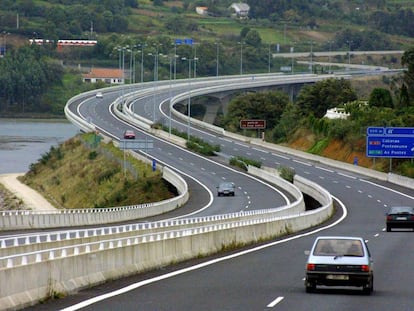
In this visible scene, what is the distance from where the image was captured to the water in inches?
5694

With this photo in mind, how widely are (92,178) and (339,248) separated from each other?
8758 centimetres

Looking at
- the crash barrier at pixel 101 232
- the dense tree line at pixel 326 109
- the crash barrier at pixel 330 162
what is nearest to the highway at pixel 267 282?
the crash barrier at pixel 101 232

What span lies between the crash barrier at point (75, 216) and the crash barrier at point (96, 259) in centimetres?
1659

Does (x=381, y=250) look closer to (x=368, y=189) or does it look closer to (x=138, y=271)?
(x=138, y=271)

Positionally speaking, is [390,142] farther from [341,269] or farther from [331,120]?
[341,269]

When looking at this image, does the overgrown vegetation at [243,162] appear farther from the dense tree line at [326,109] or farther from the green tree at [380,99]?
the green tree at [380,99]

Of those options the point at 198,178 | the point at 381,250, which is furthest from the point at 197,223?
the point at 198,178

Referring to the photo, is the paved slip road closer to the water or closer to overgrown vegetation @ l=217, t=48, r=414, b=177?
the water

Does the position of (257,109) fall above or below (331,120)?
below

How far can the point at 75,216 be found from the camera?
6128 cm

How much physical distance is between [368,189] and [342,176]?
1122 centimetres

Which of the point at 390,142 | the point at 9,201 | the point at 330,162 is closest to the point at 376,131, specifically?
the point at 390,142

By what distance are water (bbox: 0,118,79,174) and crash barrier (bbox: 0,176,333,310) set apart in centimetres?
10384

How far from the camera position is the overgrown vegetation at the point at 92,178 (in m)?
92.3
